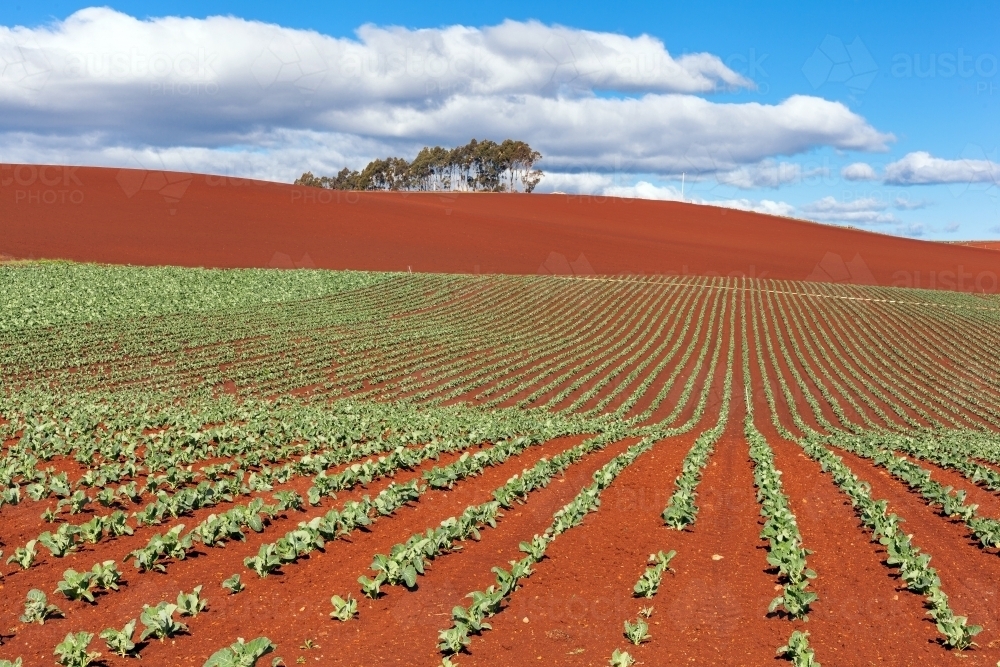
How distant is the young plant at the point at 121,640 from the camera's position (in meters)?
7.53

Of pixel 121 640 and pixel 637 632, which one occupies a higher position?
pixel 637 632

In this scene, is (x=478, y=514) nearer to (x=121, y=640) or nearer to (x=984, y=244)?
(x=121, y=640)

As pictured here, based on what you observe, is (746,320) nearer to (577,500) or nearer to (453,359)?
(453,359)

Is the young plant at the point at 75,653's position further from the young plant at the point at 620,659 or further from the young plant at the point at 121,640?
the young plant at the point at 620,659

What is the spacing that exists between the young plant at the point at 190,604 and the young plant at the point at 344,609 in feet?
4.50

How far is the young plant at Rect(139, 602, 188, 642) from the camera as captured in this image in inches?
309

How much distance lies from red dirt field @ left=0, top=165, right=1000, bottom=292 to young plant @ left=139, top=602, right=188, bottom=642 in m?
62.7

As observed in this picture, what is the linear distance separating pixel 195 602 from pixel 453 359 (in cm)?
2852

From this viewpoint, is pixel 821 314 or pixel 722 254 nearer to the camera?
pixel 821 314

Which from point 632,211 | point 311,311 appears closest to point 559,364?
point 311,311

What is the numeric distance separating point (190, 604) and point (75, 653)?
51.9 inches

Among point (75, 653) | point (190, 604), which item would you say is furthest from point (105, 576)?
point (75, 653)

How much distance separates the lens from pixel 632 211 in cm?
11719

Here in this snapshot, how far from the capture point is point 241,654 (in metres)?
7.27
